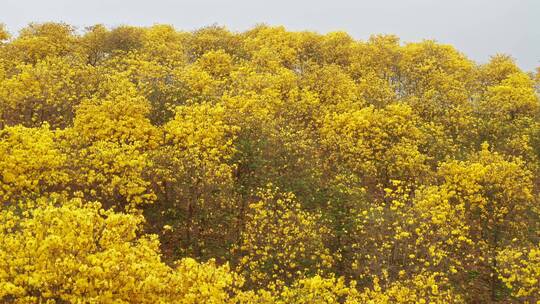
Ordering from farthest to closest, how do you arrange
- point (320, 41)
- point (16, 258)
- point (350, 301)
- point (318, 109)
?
point (320, 41) < point (318, 109) < point (350, 301) < point (16, 258)

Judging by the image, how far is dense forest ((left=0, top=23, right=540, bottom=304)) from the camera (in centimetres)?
2105

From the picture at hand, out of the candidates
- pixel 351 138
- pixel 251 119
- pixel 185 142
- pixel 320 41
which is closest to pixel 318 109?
pixel 351 138

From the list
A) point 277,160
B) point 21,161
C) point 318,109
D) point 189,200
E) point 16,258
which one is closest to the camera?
point 16,258

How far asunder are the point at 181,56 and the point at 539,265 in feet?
186

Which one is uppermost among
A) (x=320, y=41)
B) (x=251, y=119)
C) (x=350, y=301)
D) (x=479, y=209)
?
(x=320, y=41)

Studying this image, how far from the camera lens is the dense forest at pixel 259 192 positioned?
21047mm

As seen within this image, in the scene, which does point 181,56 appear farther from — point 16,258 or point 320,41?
point 16,258

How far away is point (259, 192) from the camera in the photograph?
3234 centimetres

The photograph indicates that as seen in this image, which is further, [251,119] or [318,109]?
[318,109]

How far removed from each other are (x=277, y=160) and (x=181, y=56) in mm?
37887

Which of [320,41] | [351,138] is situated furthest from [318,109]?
[320,41]

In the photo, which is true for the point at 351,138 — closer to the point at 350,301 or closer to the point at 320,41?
the point at 350,301

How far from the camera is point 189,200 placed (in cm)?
3550

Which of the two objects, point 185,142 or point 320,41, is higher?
point 320,41
